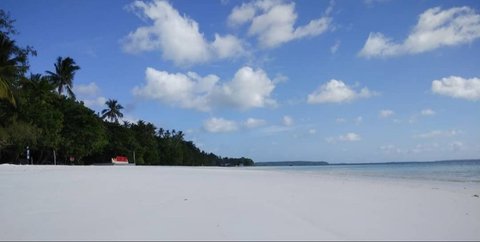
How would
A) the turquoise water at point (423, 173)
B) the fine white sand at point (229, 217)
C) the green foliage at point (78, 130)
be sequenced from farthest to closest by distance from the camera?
1. the green foliage at point (78, 130)
2. the turquoise water at point (423, 173)
3. the fine white sand at point (229, 217)

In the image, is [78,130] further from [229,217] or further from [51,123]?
[229,217]

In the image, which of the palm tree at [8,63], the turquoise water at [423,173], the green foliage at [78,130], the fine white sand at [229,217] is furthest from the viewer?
the green foliage at [78,130]

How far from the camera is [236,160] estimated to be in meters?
192

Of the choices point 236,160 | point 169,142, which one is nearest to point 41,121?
point 169,142

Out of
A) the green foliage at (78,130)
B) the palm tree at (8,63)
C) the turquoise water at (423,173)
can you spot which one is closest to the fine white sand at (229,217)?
the turquoise water at (423,173)

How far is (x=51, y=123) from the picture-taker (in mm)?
39844

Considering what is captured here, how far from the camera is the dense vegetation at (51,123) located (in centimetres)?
2816

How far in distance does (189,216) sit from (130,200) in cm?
182

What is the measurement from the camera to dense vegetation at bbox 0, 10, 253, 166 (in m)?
28.2

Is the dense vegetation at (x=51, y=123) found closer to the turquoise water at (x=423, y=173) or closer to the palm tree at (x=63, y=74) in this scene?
the palm tree at (x=63, y=74)

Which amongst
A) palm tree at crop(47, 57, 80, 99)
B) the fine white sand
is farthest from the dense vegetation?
the fine white sand

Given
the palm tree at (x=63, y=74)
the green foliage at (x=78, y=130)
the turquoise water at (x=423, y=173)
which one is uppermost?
the palm tree at (x=63, y=74)

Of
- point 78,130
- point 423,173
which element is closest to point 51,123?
point 78,130

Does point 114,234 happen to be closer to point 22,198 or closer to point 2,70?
point 22,198
